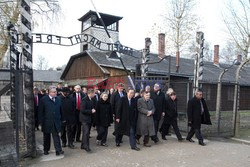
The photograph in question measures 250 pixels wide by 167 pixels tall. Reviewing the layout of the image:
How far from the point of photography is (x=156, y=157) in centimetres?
661

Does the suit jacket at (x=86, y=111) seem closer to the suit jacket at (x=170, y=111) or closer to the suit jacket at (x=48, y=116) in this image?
the suit jacket at (x=48, y=116)

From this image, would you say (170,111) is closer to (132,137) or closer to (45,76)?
(132,137)

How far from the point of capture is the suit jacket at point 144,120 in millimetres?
7695

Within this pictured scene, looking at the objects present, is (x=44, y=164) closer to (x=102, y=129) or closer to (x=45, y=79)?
(x=102, y=129)

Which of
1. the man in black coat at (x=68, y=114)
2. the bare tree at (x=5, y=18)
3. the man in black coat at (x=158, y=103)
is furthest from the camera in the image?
the bare tree at (x=5, y=18)

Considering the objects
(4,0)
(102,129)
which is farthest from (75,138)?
(4,0)

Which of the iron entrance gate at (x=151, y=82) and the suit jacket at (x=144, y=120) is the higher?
the iron entrance gate at (x=151, y=82)

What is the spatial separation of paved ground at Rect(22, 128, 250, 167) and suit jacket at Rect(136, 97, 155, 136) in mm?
487

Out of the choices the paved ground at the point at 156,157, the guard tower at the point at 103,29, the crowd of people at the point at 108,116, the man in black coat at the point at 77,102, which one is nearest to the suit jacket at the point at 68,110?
the crowd of people at the point at 108,116

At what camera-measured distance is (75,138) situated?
8.66m

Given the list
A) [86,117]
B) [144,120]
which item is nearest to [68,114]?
[86,117]

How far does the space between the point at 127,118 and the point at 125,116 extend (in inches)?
3.3

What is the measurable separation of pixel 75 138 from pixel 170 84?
4.32m

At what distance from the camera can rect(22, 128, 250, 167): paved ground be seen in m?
6.07
